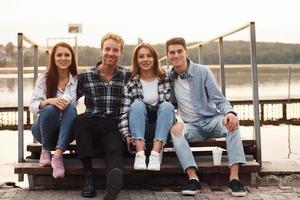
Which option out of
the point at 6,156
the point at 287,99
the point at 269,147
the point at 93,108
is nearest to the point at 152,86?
the point at 93,108

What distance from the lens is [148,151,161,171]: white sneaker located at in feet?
13.5

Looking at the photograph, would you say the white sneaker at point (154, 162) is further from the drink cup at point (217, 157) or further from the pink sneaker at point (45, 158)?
the pink sneaker at point (45, 158)

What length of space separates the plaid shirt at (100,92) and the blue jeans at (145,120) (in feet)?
0.60

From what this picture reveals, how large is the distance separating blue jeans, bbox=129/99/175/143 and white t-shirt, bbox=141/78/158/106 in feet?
0.45

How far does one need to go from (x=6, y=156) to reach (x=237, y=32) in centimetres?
486

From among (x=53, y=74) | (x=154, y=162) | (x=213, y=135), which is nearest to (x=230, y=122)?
(x=213, y=135)

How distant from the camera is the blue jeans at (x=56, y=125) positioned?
13.9 ft

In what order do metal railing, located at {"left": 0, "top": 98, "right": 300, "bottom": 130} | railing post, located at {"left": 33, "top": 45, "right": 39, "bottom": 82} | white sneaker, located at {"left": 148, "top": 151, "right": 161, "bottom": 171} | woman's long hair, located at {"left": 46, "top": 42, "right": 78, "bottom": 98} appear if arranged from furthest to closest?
1. metal railing, located at {"left": 0, "top": 98, "right": 300, "bottom": 130}
2. railing post, located at {"left": 33, "top": 45, "right": 39, "bottom": 82}
3. woman's long hair, located at {"left": 46, "top": 42, "right": 78, "bottom": 98}
4. white sneaker, located at {"left": 148, "top": 151, "right": 161, "bottom": 171}

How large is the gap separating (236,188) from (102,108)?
46.6 inches

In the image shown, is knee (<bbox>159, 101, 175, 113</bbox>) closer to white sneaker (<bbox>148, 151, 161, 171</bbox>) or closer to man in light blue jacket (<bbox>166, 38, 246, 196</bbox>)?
man in light blue jacket (<bbox>166, 38, 246, 196</bbox>)

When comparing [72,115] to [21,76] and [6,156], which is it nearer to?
[21,76]

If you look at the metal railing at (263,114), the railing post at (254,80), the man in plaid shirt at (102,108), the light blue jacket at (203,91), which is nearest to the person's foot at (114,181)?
the man in plaid shirt at (102,108)

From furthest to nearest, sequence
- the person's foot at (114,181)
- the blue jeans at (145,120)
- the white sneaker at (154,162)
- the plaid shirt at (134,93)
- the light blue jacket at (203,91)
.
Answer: the light blue jacket at (203,91)
the plaid shirt at (134,93)
the blue jeans at (145,120)
the white sneaker at (154,162)
the person's foot at (114,181)

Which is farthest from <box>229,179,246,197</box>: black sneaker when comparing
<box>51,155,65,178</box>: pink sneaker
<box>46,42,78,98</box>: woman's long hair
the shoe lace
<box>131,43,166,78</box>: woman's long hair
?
<box>46,42,78,98</box>: woman's long hair
